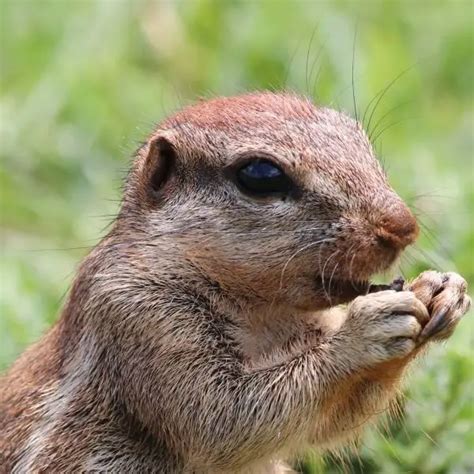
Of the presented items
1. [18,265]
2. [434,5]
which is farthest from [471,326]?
[434,5]

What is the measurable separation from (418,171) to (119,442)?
333cm

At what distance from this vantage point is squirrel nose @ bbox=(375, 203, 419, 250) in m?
5.20

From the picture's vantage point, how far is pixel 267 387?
531 cm

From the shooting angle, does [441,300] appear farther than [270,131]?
No

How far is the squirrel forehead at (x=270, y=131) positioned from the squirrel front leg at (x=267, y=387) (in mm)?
598

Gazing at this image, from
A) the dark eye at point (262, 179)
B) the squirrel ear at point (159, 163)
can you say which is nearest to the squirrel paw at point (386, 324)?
the dark eye at point (262, 179)

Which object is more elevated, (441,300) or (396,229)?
(396,229)

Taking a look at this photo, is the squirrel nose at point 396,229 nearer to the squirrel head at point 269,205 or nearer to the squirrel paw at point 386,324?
the squirrel head at point 269,205

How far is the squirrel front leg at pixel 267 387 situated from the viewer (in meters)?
5.25

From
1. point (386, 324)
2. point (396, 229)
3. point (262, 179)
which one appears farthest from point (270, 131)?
A: point (386, 324)

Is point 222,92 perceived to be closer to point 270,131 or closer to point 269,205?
point 270,131

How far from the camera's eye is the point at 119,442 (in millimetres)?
5535

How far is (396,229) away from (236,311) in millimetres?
698

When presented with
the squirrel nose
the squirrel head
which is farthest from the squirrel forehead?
the squirrel nose
